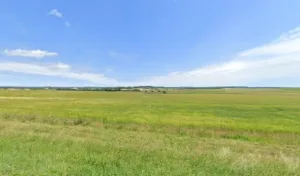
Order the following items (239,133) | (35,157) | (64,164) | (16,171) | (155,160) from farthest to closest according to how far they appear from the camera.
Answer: (239,133) < (155,160) < (35,157) < (64,164) < (16,171)

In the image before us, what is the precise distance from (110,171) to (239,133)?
1885 centimetres

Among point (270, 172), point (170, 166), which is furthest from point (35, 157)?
point (270, 172)

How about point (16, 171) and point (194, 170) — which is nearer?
point (16, 171)

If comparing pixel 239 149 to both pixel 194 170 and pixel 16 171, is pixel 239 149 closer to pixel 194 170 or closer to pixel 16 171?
pixel 194 170

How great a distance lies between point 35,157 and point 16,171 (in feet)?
5.22

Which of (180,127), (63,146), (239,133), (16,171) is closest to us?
(16,171)

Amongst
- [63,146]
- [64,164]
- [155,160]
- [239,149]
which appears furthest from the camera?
[239,149]

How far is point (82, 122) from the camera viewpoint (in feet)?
93.4

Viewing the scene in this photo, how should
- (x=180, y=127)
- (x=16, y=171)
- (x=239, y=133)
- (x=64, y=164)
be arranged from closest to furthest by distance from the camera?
(x=16, y=171)
(x=64, y=164)
(x=239, y=133)
(x=180, y=127)

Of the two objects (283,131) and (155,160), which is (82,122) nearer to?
(283,131)

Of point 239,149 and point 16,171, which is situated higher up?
point 16,171

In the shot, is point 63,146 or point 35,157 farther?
point 63,146

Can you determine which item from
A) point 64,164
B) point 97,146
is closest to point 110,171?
point 64,164

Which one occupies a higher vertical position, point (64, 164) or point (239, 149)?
point (64, 164)
